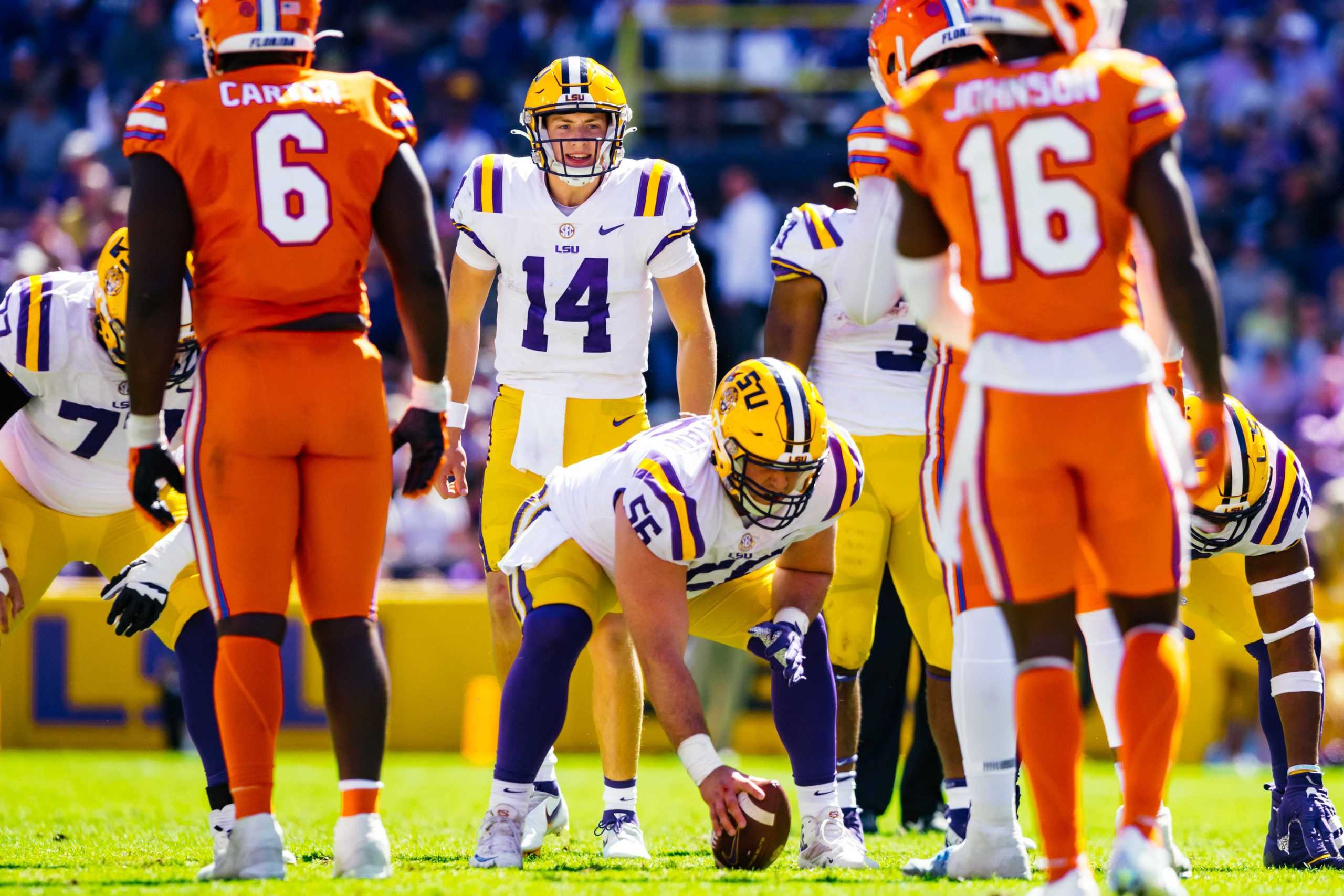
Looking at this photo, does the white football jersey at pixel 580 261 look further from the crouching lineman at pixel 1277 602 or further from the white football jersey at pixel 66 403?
the crouching lineman at pixel 1277 602

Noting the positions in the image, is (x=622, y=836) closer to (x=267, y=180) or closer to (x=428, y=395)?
(x=428, y=395)

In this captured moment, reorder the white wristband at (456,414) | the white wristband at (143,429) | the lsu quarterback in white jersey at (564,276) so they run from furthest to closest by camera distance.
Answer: the white wristband at (456,414)
the lsu quarterback in white jersey at (564,276)
the white wristband at (143,429)

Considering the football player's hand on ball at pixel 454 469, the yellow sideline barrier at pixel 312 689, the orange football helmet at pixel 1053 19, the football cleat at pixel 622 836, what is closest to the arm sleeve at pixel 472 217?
the football player's hand on ball at pixel 454 469

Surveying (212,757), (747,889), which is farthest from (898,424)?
(212,757)

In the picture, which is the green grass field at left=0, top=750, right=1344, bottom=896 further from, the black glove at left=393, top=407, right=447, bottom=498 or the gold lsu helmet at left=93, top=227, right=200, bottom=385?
the gold lsu helmet at left=93, top=227, right=200, bottom=385

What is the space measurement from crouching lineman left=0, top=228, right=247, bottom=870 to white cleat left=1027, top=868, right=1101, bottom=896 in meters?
2.28

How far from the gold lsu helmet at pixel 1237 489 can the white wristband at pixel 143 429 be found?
2.66 metres

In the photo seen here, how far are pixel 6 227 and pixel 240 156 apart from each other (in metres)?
10.9

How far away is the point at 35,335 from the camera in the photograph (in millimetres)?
5172

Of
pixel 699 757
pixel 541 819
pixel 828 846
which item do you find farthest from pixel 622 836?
pixel 699 757

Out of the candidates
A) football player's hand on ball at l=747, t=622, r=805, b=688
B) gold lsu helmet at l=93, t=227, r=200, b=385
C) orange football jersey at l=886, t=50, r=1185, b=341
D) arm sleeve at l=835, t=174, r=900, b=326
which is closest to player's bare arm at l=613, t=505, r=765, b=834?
football player's hand on ball at l=747, t=622, r=805, b=688

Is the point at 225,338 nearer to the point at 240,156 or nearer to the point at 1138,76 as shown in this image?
the point at 240,156

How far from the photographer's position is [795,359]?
5.40 metres

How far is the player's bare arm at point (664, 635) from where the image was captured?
4348mm
